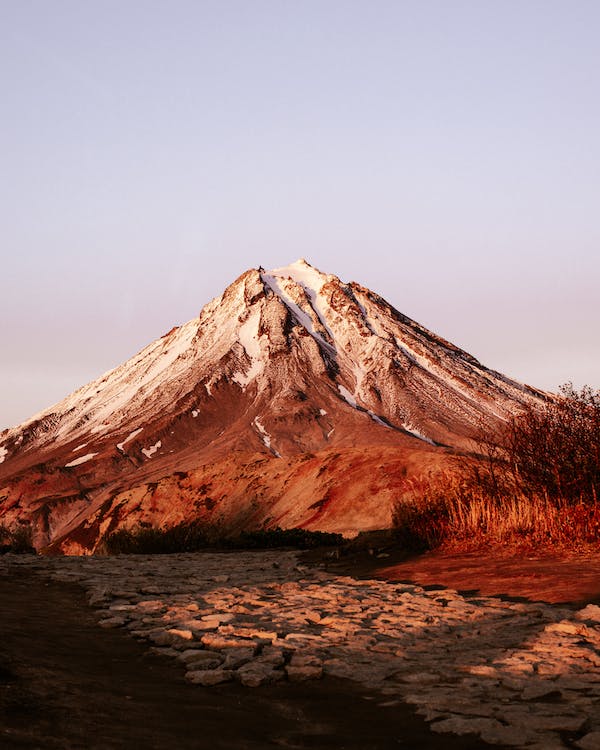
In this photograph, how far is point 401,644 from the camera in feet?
22.5

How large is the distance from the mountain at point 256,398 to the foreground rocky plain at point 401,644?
185 feet

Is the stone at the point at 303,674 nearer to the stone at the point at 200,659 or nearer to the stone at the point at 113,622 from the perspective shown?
the stone at the point at 200,659

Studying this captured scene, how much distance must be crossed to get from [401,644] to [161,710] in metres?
2.82

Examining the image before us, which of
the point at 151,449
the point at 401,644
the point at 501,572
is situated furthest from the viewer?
the point at 151,449

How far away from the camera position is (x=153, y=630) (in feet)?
24.6

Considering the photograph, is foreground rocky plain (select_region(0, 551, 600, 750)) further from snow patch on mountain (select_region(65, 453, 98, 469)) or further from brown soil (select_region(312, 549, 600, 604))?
snow patch on mountain (select_region(65, 453, 98, 469))

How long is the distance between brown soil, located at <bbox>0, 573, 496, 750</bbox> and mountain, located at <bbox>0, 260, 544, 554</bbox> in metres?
60.1

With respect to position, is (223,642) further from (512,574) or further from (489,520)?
(489,520)

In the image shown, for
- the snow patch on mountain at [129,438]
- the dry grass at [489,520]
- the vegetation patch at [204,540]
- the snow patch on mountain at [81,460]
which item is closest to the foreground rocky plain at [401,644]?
the dry grass at [489,520]

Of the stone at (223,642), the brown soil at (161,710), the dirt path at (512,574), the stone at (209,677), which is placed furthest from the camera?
the dirt path at (512,574)

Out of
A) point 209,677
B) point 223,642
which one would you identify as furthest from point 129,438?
point 209,677

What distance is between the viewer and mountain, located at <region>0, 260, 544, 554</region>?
8988 centimetres

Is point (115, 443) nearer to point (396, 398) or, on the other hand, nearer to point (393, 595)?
point (396, 398)

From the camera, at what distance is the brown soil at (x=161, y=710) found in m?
3.96
